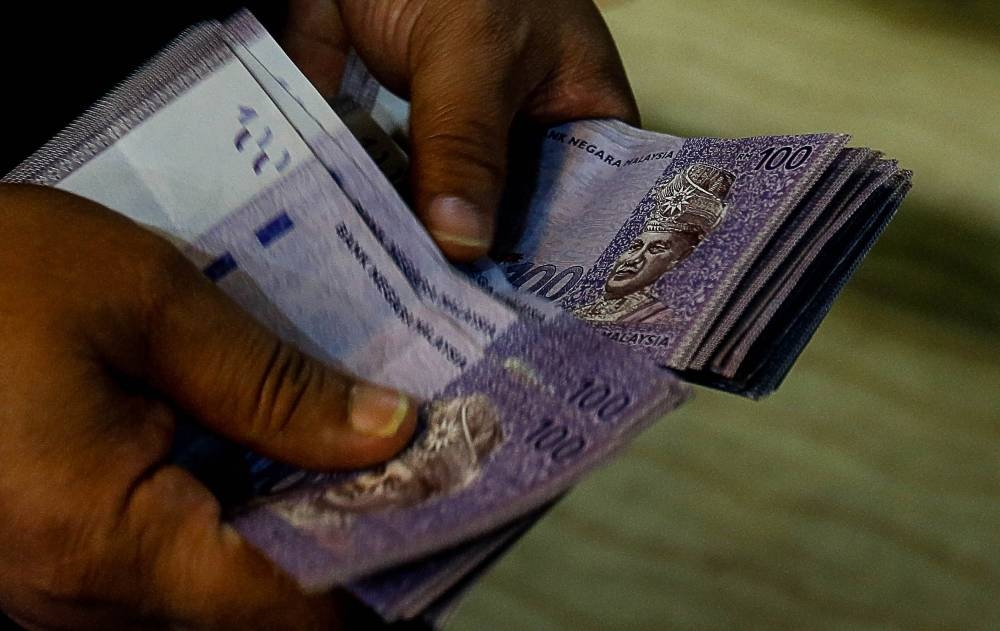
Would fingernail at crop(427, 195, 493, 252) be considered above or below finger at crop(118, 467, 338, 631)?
above

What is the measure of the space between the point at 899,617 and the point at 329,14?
2.90 ft

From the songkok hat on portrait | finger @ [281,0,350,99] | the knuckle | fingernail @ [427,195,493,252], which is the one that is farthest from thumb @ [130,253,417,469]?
finger @ [281,0,350,99]

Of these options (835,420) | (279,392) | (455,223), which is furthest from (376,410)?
(835,420)

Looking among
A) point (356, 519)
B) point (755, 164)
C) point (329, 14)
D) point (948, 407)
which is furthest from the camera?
point (948, 407)

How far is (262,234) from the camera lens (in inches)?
26.3

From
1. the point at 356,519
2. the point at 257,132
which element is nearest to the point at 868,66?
the point at 257,132

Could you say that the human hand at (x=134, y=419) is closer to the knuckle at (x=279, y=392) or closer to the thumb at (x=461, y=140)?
the knuckle at (x=279, y=392)

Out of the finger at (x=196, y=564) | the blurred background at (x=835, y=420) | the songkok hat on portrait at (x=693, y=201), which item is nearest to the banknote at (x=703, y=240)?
the songkok hat on portrait at (x=693, y=201)

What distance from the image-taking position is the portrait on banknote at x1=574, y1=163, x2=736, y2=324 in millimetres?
705

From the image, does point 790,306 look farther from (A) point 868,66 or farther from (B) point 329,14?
(A) point 868,66

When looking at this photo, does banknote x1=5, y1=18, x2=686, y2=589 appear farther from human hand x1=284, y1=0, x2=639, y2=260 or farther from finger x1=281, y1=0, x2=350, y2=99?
finger x1=281, y1=0, x2=350, y2=99

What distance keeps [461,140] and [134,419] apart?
31 centimetres

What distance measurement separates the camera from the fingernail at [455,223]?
69cm

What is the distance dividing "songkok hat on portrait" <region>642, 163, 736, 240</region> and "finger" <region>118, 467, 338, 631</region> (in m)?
0.37
